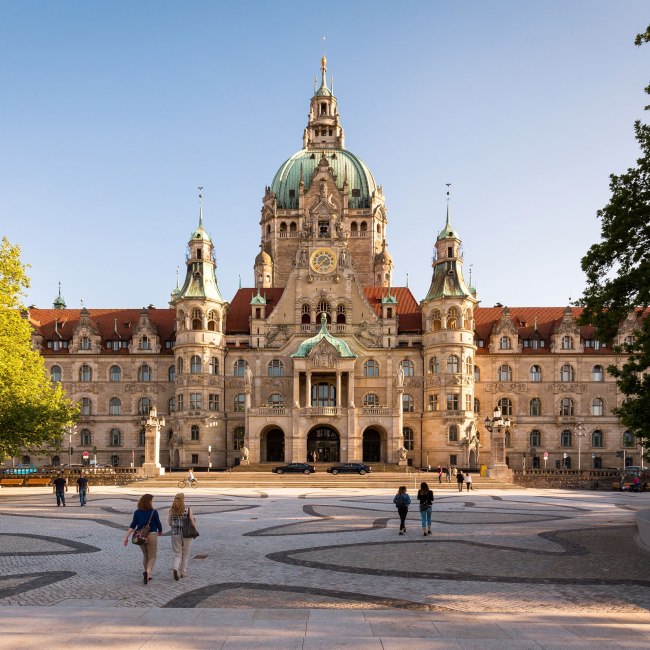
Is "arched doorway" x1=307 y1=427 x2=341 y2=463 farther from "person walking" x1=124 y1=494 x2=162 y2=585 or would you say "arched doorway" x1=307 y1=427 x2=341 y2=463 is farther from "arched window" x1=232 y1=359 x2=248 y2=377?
"person walking" x1=124 y1=494 x2=162 y2=585

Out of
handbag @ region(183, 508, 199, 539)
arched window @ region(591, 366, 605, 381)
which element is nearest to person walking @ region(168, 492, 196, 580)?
handbag @ region(183, 508, 199, 539)

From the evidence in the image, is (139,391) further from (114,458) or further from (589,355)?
(589,355)

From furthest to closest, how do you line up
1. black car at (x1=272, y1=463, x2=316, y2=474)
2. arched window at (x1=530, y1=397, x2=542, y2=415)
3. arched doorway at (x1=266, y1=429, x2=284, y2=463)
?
arched window at (x1=530, y1=397, x2=542, y2=415), arched doorway at (x1=266, y1=429, x2=284, y2=463), black car at (x1=272, y1=463, x2=316, y2=474)

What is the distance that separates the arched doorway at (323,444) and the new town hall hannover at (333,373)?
17 centimetres

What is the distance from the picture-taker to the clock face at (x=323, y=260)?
84.4 m

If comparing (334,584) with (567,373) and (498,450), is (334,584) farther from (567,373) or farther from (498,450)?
(567,373)

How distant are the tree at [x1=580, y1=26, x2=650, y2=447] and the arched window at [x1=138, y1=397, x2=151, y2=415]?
6692 cm

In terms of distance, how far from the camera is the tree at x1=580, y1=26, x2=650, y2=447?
25.7 metres

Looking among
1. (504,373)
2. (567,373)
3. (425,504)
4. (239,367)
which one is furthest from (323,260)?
(425,504)

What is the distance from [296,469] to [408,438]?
18573 millimetres

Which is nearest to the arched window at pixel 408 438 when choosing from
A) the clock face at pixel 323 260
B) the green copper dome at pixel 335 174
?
the clock face at pixel 323 260

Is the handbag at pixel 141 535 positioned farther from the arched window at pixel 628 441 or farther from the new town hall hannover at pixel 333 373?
the arched window at pixel 628 441

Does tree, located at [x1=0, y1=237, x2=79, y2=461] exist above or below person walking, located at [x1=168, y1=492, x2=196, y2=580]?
above

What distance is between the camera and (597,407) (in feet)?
274
